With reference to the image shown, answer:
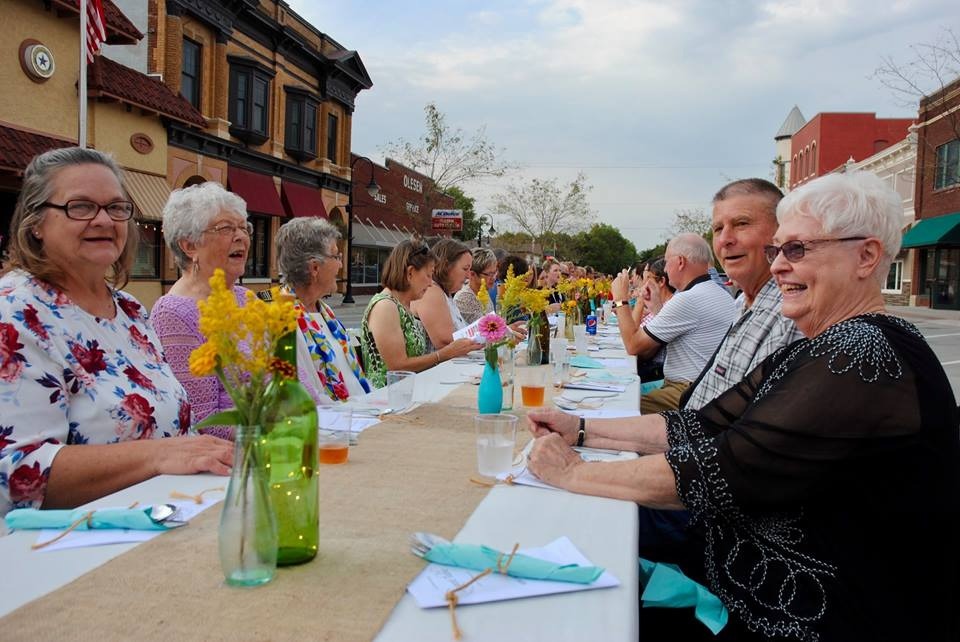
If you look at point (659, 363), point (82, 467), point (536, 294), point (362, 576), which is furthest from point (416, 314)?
point (362, 576)

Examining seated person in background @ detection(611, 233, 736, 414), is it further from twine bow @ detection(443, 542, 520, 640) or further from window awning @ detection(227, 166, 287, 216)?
window awning @ detection(227, 166, 287, 216)

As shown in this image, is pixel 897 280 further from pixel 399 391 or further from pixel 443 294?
pixel 399 391

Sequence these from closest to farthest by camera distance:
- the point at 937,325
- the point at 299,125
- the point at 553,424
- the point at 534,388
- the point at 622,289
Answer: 1. the point at 553,424
2. the point at 534,388
3. the point at 622,289
4. the point at 937,325
5. the point at 299,125

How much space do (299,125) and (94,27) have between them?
13.8 metres

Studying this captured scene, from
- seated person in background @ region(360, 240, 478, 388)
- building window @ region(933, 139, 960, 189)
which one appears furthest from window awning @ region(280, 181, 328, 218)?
building window @ region(933, 139, 960, 189)

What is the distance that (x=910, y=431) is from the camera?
62.2 inches


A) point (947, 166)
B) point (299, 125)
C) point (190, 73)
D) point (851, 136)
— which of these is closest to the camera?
point (190, 73)

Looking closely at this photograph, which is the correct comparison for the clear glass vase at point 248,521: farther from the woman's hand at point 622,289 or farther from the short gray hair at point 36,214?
the woman's hand at point 622,289

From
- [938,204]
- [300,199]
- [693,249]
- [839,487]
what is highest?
[938,204]

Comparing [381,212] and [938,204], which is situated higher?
[938,204]

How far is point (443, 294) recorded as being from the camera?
595 cm

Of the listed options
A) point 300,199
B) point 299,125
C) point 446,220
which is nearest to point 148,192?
point 300,199

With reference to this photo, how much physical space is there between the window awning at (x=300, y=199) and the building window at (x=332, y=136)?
7.25 ft

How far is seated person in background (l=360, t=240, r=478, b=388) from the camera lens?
4.72 metres
